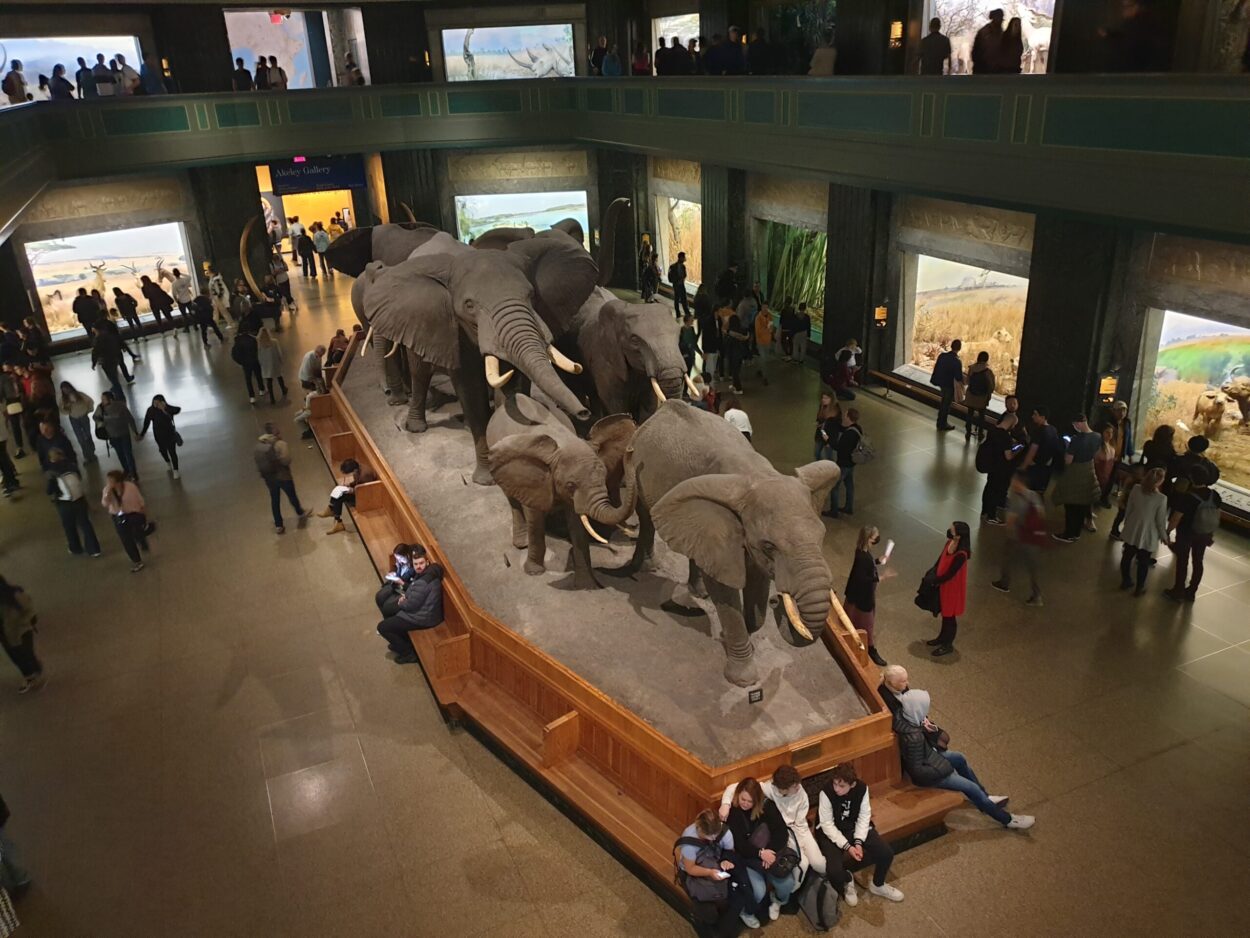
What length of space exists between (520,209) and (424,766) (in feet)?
65.5

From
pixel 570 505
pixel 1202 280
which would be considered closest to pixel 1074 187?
pixel 1202 280

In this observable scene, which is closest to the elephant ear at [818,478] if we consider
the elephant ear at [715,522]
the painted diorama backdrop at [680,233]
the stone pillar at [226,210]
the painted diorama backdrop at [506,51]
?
the elephant ear at [715,522]

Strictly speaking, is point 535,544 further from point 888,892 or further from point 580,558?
point 888,892

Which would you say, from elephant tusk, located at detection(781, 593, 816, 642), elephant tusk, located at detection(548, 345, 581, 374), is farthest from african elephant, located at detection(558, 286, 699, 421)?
elephant tusk, located at detection(781, 593, 816, 642)

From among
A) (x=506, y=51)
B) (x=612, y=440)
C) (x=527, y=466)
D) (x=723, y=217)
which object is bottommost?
(x=527, y=466)

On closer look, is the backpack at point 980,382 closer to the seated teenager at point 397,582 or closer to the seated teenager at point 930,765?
the seated teenager at point 930,765

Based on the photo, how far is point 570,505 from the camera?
810 cm

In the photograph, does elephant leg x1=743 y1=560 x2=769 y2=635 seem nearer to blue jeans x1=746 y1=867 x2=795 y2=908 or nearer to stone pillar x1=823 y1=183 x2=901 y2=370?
blue jeans x1=746 y1=867 x2=795 y2=908

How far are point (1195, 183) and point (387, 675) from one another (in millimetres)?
8719

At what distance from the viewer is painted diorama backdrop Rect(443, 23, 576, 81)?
24375 millimetres

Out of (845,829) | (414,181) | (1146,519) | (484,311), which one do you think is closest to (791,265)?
(484,311)

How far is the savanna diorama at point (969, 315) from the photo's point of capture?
43.8ft

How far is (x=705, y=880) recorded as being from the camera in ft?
18.7

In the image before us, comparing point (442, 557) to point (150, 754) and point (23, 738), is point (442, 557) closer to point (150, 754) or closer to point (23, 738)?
point (150, 754)
